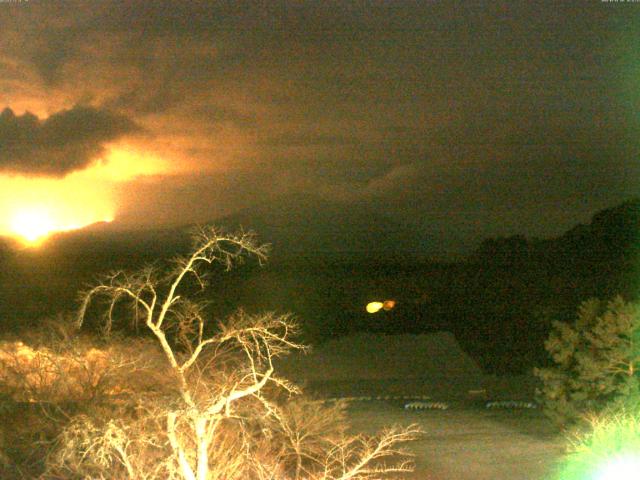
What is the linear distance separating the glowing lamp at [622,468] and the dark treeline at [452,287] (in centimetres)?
2225

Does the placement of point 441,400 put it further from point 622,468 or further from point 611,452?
point 622,468

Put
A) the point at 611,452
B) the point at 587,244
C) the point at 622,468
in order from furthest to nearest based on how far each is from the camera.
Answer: the point at 587,244 → the point at 611,452 → the point at 622,468

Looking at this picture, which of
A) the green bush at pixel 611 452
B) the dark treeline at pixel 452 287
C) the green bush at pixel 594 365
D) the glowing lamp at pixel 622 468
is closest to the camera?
the glowing lamp at pixel 622 468

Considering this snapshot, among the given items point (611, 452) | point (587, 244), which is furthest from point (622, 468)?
point (587, 244)

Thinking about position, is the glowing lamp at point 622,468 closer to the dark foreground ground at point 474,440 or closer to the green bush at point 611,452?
the green bush at point 611,452

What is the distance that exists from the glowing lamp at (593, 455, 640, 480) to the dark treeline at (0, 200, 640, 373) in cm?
2225

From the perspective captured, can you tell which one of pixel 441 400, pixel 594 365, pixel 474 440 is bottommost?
Result: pixel 441 400

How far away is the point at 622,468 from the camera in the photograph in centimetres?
1502

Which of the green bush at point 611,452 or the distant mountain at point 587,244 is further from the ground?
the distant mountain at point 587,244

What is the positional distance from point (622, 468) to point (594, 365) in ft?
31.1

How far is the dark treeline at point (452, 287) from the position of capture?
3750cm

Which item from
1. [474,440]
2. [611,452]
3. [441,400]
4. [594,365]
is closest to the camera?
[611,452]

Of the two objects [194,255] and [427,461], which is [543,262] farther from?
[194,255]

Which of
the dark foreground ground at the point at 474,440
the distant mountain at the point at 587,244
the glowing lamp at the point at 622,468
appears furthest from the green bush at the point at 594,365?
the distant mountain at the point at 587,244
